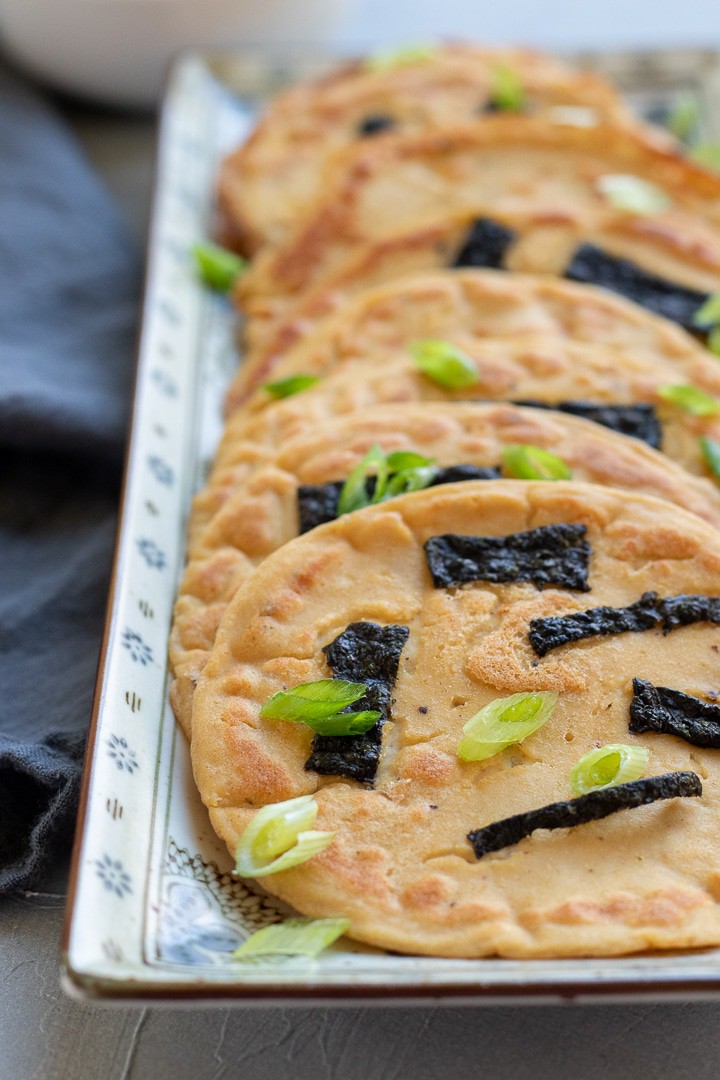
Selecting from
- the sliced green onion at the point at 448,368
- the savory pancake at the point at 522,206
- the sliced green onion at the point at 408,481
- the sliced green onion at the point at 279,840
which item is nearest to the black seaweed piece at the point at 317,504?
the sliced green onion at the point at 408,481

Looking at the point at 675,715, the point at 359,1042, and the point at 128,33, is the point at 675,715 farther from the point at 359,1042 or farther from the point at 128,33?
the point at 128,33

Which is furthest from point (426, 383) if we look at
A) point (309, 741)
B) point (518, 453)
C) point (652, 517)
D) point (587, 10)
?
point (587, 10)

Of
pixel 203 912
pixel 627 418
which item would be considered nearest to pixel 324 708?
pixel 203 912

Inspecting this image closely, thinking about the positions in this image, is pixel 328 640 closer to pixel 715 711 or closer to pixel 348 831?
pixel 348 831

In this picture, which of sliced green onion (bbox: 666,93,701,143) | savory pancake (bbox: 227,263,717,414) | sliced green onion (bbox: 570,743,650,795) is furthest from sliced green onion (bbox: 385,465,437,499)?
sliced green onion (bbox: 666,93,701,143)

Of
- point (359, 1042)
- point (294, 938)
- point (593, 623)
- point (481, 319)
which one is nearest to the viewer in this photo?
point (294, 938)

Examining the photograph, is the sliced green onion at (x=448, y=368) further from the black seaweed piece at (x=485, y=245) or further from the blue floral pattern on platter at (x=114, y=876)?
the blue floral pattern on platter at (x=114, y=876)

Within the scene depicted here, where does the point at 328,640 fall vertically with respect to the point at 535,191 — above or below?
below
